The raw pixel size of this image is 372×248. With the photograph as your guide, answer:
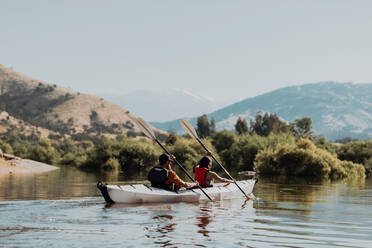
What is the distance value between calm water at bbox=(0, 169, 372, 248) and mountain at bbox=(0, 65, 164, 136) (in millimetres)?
125422

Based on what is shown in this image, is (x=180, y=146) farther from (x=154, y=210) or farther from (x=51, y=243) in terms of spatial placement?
(x=51, y=243)

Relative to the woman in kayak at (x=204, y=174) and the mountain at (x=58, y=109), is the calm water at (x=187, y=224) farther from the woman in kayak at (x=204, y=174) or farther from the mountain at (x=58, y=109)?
the mountain at (x=58, y=109)

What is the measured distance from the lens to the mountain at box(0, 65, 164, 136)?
152000 mm

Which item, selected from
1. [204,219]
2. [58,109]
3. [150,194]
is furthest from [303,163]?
[58,109]

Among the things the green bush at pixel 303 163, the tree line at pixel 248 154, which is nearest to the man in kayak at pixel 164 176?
the green bush at pixel 303 163

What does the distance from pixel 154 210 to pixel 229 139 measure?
57167mm

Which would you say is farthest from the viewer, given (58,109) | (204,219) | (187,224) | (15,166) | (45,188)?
(58,109)

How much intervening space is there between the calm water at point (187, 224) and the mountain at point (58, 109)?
411 ft

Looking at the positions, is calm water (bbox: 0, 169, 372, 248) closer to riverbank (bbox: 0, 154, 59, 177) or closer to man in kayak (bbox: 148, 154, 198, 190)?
man in kayak (bbox: 148, 154, 198, 190)

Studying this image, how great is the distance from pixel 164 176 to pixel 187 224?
17.0 ft

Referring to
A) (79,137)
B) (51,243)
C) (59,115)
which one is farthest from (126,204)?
(59,115)

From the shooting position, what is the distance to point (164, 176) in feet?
63.3

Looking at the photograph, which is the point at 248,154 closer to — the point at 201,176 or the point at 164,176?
the point at 201,176

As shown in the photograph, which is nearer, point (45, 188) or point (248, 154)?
point (45, 188)
